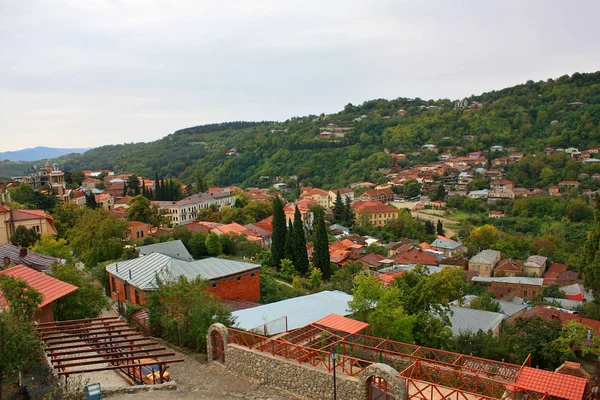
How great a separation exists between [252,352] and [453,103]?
14847 cm

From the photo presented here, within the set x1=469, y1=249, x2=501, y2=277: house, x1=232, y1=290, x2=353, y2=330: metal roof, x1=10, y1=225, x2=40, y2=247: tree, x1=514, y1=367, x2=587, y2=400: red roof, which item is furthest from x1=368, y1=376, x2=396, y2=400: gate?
x1=469, y1=249, x2=501, y2=277: house

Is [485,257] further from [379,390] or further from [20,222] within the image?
[379,390]

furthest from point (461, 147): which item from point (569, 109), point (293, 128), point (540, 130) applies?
point (293, 128)

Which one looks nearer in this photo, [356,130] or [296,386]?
[296,386]

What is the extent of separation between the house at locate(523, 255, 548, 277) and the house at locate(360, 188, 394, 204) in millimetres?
33526

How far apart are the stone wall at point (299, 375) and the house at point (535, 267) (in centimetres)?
3747

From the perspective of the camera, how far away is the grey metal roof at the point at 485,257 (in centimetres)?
4219

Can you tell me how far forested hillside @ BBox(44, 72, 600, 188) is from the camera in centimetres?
9406

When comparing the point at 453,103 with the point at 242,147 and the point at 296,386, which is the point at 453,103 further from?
the point at 296,386

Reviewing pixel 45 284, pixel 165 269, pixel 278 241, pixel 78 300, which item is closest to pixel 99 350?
pixel 45 284

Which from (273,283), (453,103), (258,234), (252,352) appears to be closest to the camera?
(252,352)

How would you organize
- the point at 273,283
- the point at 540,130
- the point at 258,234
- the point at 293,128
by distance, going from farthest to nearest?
the point at 293,128
the point at 540,130
the point at 258,234
the point at 273,283

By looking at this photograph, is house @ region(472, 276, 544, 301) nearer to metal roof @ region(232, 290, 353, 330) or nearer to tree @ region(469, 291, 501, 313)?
tree @ region(469, 291, 501, 313)

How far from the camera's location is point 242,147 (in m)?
116
